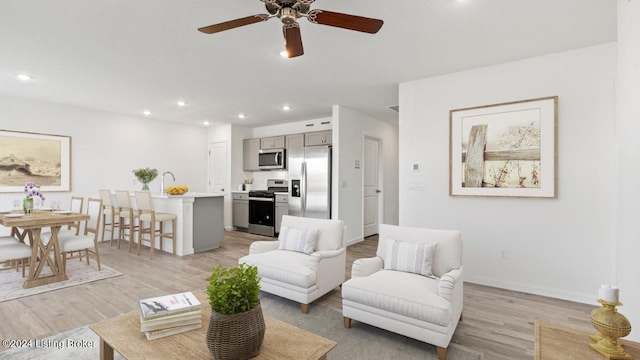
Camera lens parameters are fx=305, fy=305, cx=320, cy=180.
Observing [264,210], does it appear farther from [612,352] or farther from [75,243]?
[612,352]

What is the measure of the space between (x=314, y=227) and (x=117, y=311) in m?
1.99

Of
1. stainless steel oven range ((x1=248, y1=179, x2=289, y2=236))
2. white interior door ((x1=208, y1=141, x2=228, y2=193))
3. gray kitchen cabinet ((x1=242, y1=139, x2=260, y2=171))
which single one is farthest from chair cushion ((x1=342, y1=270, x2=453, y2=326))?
white interior door ((x1=208, y1=141, x2=228, y2=193))

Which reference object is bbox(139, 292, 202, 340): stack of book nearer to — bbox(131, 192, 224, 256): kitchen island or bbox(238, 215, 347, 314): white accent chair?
bbox(238, 215, 347, 314): white accent chair

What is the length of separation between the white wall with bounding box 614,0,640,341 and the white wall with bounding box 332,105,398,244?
370 centimetres

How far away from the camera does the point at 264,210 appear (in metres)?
6.61

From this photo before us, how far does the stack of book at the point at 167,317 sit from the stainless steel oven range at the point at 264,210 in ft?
15.6

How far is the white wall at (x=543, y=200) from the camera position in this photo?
3.00 metres

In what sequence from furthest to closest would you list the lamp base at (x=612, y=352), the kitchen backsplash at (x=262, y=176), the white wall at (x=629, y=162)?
the kitchen backsplash at (x=262, y=176) < the white wall at (x=629, y=162) < the lamp base at (x=612, y=352)

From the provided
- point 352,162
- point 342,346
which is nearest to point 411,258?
point 342,346

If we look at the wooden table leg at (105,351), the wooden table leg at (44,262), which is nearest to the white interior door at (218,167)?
the wooden table leg at (44,262)

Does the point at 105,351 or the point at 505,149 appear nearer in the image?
the point at 105,351

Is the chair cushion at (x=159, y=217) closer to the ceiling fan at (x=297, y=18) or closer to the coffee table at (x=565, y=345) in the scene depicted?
the ceiling fan at (x=297, y=18)

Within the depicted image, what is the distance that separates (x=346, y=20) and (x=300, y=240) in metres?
2.12

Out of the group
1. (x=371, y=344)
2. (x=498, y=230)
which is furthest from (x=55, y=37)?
(x=498, y=230)
